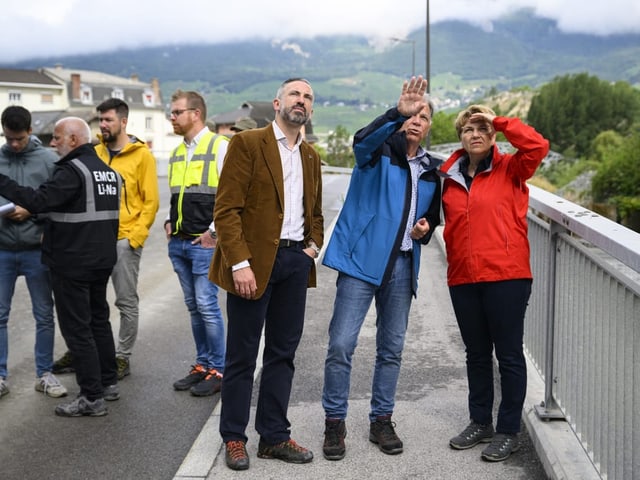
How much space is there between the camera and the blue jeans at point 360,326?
15.3 feet

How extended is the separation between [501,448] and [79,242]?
3034mm

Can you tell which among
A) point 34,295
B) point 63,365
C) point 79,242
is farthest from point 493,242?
point 63,365

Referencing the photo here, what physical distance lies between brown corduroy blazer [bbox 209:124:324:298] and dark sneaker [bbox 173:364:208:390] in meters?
1.91

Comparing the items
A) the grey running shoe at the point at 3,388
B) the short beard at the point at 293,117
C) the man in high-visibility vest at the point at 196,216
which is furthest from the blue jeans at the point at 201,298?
the short beard at the point at 293,117

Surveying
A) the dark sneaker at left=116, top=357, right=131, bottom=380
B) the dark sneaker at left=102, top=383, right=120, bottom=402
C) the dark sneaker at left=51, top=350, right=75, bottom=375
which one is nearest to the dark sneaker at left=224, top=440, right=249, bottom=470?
the dark sneaker at left=102, top=383, right=120, bottom=402

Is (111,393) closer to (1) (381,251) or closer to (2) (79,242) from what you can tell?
(2) (79,242)

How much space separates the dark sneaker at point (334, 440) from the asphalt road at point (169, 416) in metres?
0.06

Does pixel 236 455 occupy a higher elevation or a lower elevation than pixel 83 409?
higher

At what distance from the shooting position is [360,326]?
4730 mm

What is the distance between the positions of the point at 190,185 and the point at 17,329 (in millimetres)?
3195

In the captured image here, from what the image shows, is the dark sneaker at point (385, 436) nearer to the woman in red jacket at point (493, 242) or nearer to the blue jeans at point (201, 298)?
the woman in red jacket at point (493, 242)

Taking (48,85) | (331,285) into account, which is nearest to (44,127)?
(48,85)

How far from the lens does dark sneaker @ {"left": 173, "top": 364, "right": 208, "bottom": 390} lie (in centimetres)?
626

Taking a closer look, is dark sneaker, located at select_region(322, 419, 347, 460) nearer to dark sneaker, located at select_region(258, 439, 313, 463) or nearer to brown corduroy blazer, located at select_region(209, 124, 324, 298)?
dark sneaker, located at select_region(258, 439, 313, 463)
